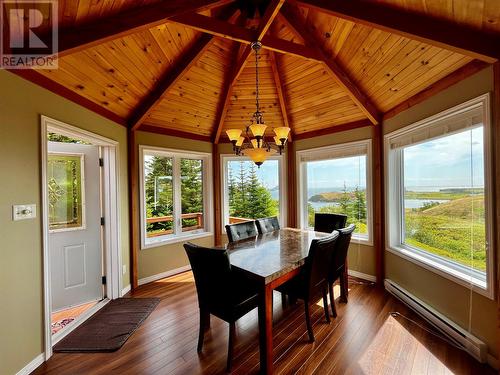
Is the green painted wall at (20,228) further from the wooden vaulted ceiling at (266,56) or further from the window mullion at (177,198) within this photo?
the window mullion at (177,198)

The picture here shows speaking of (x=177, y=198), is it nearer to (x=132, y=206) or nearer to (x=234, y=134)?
(x=132, y=206)

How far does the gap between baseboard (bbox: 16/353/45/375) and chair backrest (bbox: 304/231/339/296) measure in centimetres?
233

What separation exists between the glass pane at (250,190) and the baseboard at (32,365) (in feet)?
9.98

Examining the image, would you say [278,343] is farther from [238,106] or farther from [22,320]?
[238,106]

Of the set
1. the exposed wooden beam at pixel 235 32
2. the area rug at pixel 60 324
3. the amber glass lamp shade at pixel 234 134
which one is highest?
the exposed wooden beam at pixel 235 32

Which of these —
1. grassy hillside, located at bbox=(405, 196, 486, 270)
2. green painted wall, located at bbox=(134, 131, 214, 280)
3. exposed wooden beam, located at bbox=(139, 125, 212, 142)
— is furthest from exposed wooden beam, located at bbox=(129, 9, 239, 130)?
grassy hillside, located at bbox=(405, 196, 486, 270)

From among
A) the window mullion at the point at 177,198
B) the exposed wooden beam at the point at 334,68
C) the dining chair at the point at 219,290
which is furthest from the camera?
the window mullion at the point at 177,198

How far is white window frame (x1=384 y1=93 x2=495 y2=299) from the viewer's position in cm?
183

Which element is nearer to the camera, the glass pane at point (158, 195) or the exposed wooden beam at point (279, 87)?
the exposed wooden beam at point (279, 87)

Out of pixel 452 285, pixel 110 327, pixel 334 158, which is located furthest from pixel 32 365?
pixel 334 158

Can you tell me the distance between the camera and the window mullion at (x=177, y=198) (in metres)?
3.96

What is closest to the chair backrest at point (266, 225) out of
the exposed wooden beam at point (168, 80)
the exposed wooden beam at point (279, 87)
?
the exposed wooden beam at point (279, 87)

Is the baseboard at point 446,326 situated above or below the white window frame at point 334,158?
below

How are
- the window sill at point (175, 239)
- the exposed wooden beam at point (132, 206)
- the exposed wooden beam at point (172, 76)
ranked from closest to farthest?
the exposed wooden beam at point (172, 76) < the exposed wooden beam at point (132, 206) < the window sill at point (175, 239)
